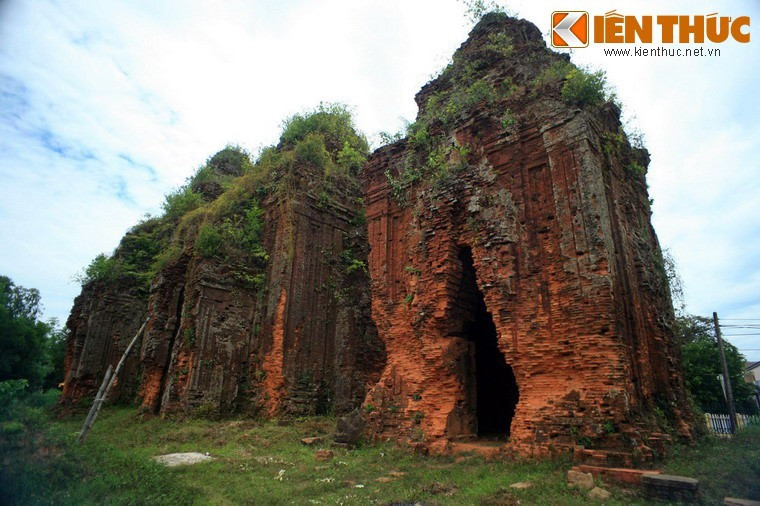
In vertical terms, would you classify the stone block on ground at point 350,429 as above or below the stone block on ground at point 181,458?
above

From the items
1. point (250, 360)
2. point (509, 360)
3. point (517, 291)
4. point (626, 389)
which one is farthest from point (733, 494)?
point (250, 360)

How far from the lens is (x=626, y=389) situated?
679 centimetres

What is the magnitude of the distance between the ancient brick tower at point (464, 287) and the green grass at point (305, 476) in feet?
2.21

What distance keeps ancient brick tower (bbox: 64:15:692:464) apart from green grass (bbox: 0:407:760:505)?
67cm

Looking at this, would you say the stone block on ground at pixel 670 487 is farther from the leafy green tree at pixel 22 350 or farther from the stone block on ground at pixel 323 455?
the leafy green tree at pixel 22 350

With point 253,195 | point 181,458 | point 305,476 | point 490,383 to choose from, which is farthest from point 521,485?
point 253,195

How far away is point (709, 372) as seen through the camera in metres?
22.6

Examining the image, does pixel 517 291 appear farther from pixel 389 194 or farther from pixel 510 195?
pixel 389 194

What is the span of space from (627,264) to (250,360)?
9.87m

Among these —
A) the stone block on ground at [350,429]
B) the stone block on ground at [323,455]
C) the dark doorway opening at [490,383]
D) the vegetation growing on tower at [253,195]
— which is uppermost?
the vegetation growing on tower at [253,195]

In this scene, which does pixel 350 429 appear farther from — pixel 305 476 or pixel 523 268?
pixel 523 268

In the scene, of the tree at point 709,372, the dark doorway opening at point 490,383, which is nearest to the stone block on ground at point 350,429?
the dark doorway opening at point 490,383

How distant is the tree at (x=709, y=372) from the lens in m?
21.8

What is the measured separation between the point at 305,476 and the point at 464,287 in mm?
4837
